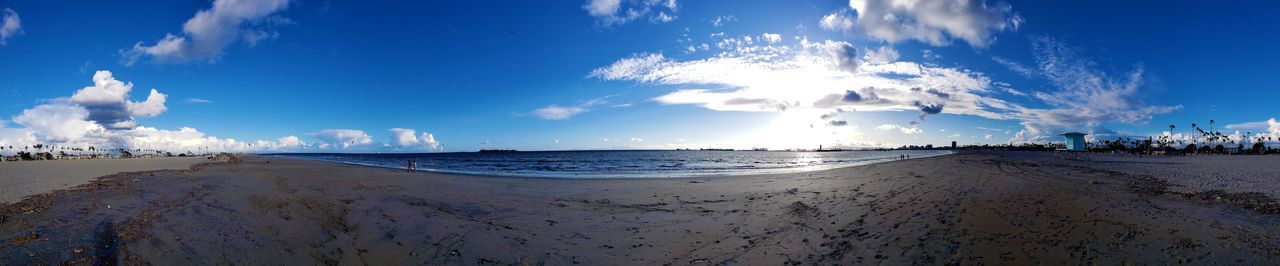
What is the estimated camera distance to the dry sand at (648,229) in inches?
345

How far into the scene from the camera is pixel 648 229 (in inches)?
453

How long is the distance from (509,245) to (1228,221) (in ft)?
52.6

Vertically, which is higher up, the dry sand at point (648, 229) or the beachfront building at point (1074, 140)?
the beachfront building at point (1074, 140)

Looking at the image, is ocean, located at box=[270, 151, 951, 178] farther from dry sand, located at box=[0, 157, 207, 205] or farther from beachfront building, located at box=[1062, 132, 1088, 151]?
beachfront building, located at box=[1062, 132, 1088, 151]

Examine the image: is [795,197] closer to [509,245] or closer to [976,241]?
[976,241]

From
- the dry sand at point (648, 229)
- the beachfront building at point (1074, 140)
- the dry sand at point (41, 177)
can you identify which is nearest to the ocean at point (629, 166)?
the dry sand at point (648, 229)

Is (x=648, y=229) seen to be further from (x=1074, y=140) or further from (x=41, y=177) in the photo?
(x=1074, y=140)

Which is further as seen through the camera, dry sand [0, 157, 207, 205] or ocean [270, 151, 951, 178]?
ocean [270, 151, 951, 178]

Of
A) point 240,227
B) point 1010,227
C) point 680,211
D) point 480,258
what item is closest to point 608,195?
point 680,211

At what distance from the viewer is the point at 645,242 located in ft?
33.4

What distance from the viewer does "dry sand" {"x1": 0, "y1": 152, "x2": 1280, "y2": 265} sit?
877cm

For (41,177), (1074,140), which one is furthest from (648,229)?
(1074,140)

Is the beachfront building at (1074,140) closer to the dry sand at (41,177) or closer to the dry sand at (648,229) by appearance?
the dry sand at (648,229)

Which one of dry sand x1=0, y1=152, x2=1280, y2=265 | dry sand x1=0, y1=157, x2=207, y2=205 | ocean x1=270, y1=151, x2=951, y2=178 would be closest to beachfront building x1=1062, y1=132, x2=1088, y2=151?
ocean x1=270, y1=151, x2=951, y2=178
